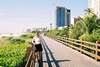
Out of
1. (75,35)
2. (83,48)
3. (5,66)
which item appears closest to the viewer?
(5,66)

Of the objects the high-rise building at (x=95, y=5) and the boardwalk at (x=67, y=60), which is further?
the high-rise building at (x=95, y=5)

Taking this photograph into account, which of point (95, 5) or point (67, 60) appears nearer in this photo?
point (67, 60)

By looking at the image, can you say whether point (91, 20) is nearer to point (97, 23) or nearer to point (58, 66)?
point (97, 23)

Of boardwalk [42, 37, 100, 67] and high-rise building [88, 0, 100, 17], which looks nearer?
boardwalk [42, 37, 100, 67]

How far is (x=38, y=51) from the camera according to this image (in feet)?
60.3

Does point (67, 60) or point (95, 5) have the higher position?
point (95, 5)

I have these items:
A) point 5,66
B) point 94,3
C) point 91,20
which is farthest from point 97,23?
point 94,3

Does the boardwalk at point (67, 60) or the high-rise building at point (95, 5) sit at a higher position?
the high-rise building at point (95, 5)

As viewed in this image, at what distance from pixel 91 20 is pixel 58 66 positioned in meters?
29.9

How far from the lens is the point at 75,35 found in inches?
1821

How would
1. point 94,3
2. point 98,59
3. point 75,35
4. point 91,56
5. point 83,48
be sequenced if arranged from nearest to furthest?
point 98,59 < point 91,56 < point 83,48 < point 75,35 < point 94,3

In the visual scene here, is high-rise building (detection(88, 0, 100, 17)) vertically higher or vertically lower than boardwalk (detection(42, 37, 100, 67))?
higher

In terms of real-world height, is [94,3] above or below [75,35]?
above

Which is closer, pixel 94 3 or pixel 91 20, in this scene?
pixel 91 20
